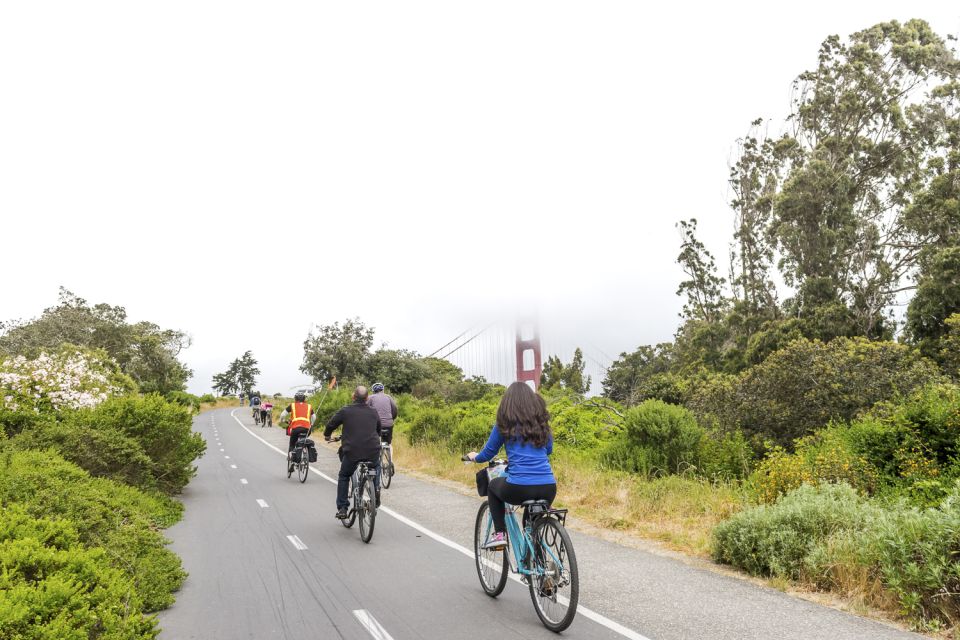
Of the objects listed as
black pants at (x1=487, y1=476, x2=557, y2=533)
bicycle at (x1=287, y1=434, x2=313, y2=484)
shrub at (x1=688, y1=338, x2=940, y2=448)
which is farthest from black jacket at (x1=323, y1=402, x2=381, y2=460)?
shrub at (x1=688, y1=338, x2=940, y2=448)

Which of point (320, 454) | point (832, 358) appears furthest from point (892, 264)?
point (320, 454)

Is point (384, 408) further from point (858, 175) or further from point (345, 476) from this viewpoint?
point (858, 175)

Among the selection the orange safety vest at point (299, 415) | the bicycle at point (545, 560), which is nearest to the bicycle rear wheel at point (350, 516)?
the bicycle at point (545, 560)

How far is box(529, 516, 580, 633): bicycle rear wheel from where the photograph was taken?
5.51 metres

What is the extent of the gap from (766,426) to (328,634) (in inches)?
502

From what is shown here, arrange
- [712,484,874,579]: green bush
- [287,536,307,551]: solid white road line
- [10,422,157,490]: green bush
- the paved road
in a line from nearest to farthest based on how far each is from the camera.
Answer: the paved road, [712,484,874,579]: green bush, [287,536,307,551]: solid white road line, [10,422,157,490]: green bush

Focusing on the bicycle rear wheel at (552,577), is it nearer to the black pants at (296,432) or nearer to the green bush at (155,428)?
the green bush at (155,428)

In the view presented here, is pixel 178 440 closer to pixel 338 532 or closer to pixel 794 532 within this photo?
pixel 338 532

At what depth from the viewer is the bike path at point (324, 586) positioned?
229 inches

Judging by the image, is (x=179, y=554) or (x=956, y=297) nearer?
(x=179, y=554)

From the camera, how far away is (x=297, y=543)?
942cm

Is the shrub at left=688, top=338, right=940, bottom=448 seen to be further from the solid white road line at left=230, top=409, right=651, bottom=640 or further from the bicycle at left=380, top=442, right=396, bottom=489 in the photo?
the solid white road line at left=230, top=409, right=651, bottom=640

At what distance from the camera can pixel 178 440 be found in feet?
48.2

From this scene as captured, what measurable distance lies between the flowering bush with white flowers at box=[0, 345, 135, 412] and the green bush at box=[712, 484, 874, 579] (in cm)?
1373
